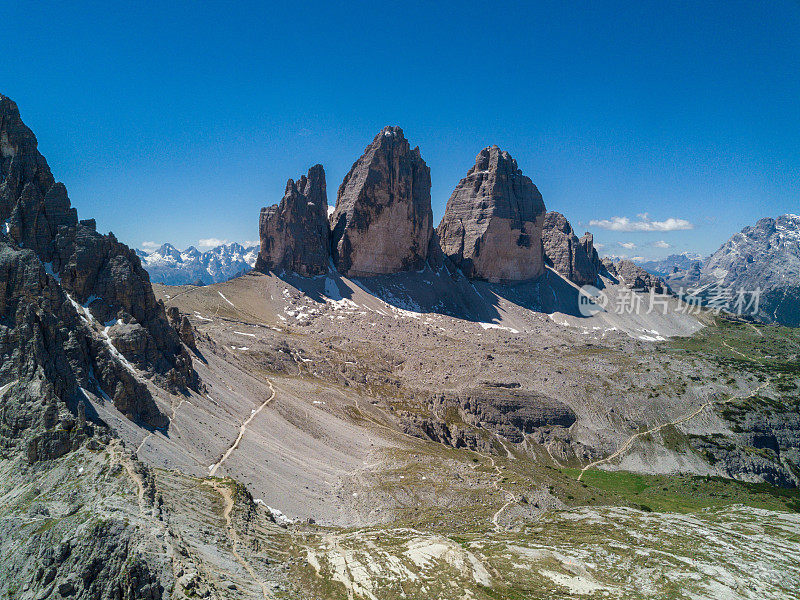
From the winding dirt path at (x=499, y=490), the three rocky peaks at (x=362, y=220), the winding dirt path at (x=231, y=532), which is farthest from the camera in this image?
the three rocky peaks at (x=362, y=220)

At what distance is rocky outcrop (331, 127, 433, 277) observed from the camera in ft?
581

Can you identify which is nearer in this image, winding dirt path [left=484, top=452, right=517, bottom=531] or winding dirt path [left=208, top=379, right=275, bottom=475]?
winding dirt path [left=208, top=379, right=275, bottom=475]

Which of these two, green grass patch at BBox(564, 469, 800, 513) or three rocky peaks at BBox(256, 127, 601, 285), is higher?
three rocky peaks at BBox(256, 127, 601, 285)

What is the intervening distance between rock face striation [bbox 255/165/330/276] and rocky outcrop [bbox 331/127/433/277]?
1128 cm

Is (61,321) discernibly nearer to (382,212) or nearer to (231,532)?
(231,532)

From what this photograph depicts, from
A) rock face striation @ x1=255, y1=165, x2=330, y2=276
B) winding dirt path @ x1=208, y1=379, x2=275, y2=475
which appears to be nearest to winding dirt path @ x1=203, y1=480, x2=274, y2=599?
winding dirt path @ x1=208, y1=379, x2=275, y2=475

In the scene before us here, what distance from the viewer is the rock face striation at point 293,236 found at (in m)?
162

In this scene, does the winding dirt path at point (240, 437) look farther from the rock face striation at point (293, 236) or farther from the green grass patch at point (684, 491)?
the rock face striation at point (293, 236)

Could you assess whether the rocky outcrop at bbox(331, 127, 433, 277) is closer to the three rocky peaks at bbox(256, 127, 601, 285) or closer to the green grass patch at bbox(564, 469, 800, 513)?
the three rocky peaks at bbox(256, 127, 601, 285)

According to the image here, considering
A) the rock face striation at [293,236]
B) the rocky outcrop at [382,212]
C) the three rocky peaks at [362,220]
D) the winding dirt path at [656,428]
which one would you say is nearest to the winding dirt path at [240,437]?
the winding dirt path at [656,428]

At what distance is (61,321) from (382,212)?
142703 millimetres

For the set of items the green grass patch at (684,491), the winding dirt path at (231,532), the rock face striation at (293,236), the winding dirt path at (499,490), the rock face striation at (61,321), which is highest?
the rock face striation at (293,236)

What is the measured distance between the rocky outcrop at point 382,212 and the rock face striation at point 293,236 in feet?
Answer: 37.0

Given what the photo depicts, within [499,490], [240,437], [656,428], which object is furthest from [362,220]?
[499,490]
